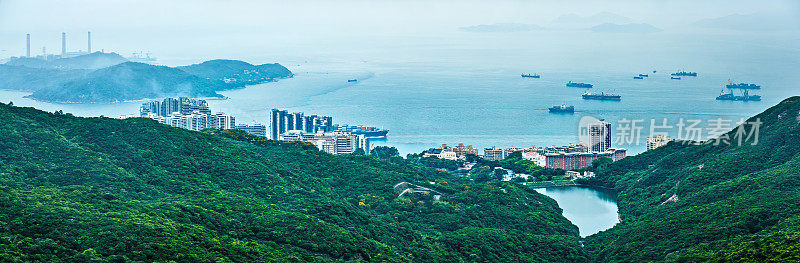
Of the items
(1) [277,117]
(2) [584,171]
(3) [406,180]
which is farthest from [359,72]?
(3) [406,180]

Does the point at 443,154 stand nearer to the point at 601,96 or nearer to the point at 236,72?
the point at 601,96

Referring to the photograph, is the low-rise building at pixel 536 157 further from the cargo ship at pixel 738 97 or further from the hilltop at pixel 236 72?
the hilltop at pixel 236 72

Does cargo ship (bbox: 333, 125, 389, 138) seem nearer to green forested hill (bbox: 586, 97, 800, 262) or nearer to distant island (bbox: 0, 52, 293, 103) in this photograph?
green forested hill (bbox: 586, 97, 800, 262)

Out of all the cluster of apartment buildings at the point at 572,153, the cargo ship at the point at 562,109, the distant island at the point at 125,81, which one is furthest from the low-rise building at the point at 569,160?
the distant island at the point at 125,81

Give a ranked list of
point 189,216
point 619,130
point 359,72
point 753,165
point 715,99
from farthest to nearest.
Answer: point 359,72
point 715,99
point 619,130
point 753,165
point 189,216

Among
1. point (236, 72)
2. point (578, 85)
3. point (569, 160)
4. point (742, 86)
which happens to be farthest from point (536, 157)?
point (236, 72)

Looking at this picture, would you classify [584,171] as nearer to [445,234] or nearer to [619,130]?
[445,234]
